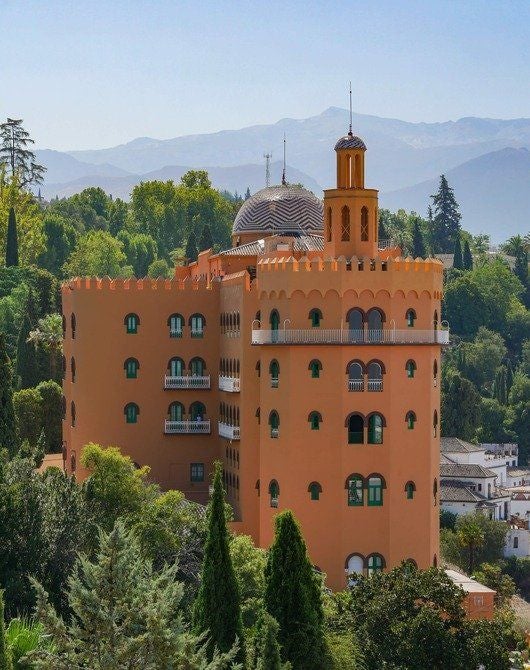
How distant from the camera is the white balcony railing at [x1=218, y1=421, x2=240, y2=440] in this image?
203ft

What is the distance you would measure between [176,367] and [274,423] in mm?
6988

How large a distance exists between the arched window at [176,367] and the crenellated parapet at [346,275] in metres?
7.31

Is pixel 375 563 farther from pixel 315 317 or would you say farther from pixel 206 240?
pixel 206 240

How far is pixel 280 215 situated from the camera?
223ft

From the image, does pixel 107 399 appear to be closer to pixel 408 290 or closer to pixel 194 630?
pixel 408 290

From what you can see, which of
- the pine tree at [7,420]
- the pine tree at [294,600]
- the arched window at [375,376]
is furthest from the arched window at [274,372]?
the pine tree at [294,600]

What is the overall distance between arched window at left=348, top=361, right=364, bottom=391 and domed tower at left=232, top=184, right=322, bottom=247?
386 inches

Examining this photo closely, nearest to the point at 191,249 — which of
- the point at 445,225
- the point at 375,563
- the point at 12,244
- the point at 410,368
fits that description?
the point at 12,244

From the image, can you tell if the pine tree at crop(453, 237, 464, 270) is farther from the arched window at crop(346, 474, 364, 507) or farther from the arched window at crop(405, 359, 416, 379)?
the arched window at crop(346, 474, 364, 507)

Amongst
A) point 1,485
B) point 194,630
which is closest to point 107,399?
point 1,485

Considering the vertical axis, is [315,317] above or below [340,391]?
above

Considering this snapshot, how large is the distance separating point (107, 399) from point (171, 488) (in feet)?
12.9

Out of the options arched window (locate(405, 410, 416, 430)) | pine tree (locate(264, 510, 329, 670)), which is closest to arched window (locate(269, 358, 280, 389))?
arched window (locate(405, 410, 416, 430))

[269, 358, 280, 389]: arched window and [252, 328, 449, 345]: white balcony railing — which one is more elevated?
[252, 328, 449, 345]: white balcony railing
